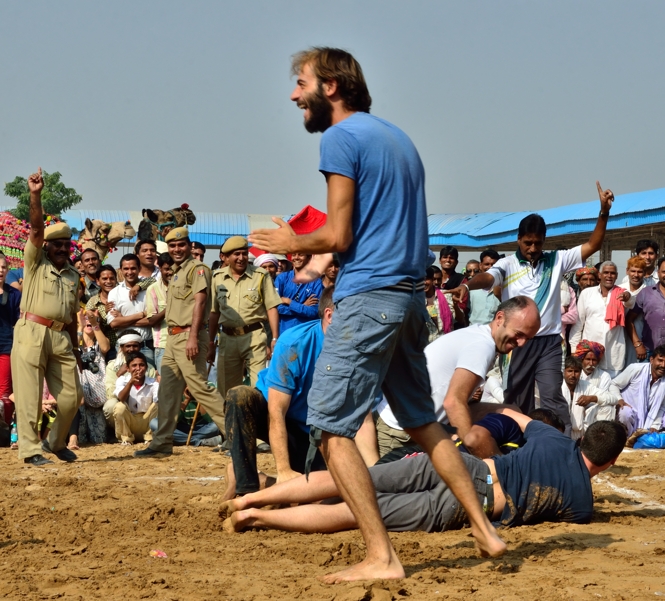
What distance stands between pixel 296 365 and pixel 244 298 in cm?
482

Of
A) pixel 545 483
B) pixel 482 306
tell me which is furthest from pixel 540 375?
pixel 482 306

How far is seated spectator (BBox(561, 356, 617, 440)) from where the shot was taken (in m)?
9.90

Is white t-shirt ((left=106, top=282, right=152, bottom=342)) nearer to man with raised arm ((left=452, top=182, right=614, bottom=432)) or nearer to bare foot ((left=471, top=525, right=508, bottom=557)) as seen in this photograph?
man with raised arm ((left=452, top=182, right=614, bottom=432))

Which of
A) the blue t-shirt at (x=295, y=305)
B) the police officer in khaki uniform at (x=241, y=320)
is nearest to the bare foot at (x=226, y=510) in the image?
the police officer in khaki uniform at (x=241, y=320)

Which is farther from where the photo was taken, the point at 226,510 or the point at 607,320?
the point at 607,320

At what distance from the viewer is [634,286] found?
11.5m

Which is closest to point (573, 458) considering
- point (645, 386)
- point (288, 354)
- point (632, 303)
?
point (288, 354)

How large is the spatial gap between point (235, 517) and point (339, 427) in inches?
61.1

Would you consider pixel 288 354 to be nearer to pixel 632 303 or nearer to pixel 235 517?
pixel 235 517

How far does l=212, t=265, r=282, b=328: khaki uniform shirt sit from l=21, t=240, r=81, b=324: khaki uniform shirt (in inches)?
71.7

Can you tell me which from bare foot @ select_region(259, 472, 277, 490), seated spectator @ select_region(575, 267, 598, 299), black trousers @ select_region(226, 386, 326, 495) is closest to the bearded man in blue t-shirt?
black trousers @ select_region(226, 386, 326, 495)

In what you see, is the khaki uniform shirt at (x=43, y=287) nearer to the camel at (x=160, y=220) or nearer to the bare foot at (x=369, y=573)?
the camel at (x=160, y=220)

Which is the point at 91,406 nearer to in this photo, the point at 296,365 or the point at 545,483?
the point at 296,365

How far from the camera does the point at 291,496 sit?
202 inches
